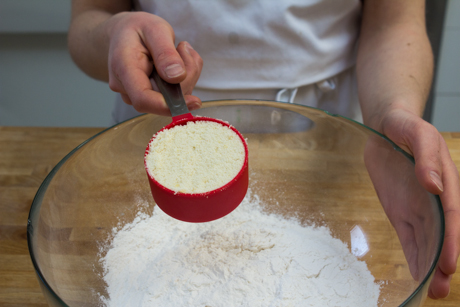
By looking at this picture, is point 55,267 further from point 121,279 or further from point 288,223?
point 288,223

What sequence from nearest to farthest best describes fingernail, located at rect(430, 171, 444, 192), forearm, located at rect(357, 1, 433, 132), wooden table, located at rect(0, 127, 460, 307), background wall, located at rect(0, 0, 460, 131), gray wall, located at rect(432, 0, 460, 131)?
fingernail, located at rect(430, 171, 444, 192), wooden table, located at rect(0, 127, 460, 307), forearm, located at rect(357, 1, 433, 132), gray wall, located at rect(432, 0, 460, 131), background wall, located at rect(0, 0, 460, 131)

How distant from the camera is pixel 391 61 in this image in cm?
84

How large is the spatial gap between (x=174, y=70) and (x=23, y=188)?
46 cm

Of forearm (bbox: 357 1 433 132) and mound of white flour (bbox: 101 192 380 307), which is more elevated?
forearm (bbox: 357 1 433 132)

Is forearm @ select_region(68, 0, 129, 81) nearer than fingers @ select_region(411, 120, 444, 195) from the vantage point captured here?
No

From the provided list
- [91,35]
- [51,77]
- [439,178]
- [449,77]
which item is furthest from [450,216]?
[51,77]

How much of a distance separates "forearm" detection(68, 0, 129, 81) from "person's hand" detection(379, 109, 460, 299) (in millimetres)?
573

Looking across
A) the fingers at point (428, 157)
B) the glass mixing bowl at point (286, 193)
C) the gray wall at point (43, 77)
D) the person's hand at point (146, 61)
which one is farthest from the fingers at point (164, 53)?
the gray wall at point (43, 77)

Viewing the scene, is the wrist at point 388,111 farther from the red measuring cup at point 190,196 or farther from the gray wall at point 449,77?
the gray wall at point 449,77

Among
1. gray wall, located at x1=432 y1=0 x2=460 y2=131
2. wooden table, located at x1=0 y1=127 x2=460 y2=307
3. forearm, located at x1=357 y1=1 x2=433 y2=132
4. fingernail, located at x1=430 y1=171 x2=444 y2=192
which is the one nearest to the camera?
fingernail, located at x1=430 y1=171 x2=444 y2=192

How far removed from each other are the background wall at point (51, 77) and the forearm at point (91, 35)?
33.8 inches

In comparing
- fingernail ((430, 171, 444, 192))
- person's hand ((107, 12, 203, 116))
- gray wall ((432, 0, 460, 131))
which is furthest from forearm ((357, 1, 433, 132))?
gray wall ((432, 0, 460, 131))

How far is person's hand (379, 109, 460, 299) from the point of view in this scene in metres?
0.48

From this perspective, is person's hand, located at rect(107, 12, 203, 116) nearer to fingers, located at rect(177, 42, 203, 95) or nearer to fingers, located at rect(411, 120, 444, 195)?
fingers, located at rect(177, 42, 203, 95)
